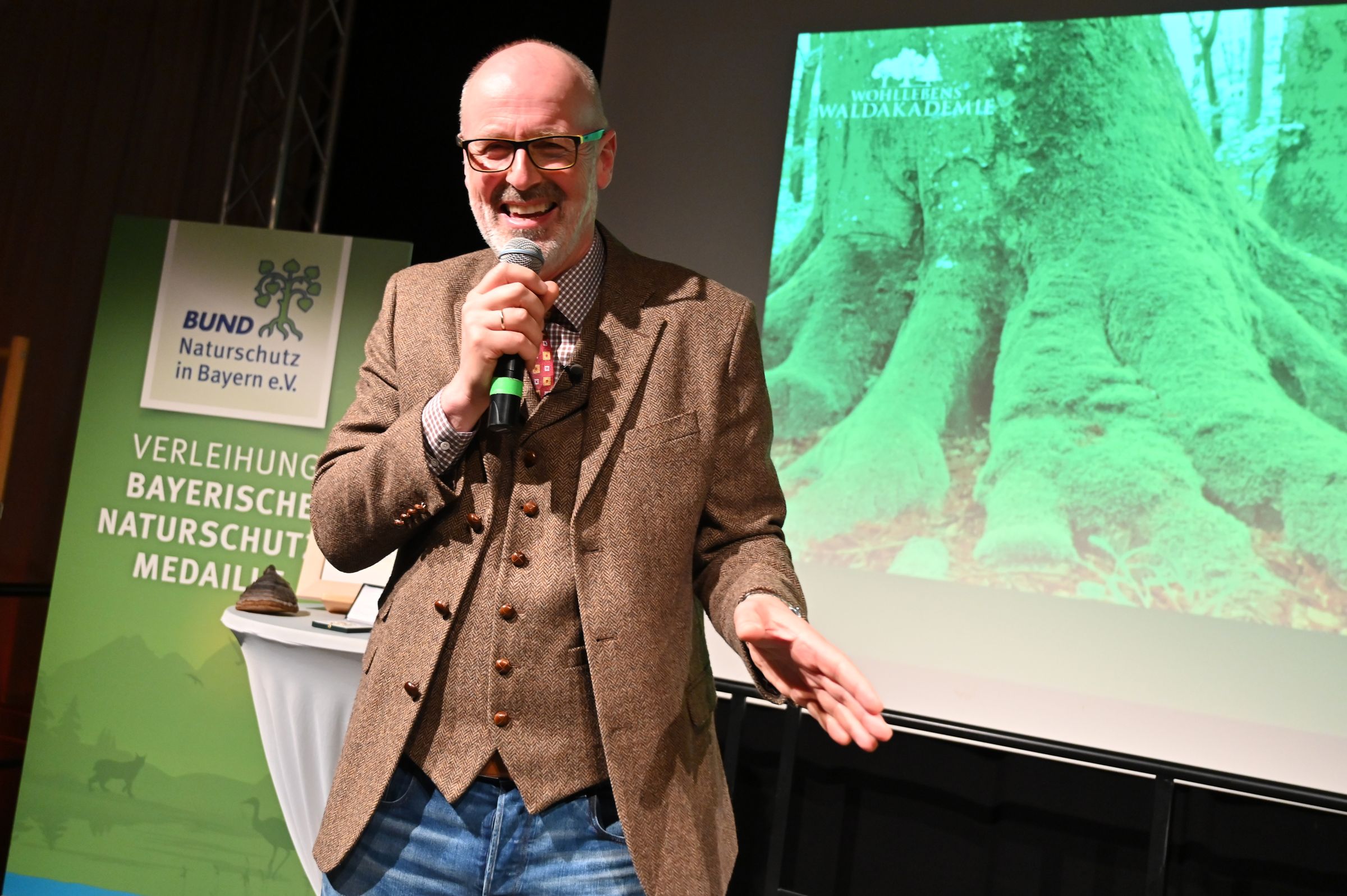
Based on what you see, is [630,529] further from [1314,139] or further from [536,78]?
[1314,139]

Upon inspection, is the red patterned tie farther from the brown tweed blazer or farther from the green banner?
the green banner

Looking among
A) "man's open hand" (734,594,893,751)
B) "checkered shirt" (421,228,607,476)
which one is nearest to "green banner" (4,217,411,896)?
"checkered shirt" (421,228,607,476)

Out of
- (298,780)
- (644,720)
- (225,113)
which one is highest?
(225,113)

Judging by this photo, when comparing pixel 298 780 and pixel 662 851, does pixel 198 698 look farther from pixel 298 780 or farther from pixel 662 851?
pixel 662 851

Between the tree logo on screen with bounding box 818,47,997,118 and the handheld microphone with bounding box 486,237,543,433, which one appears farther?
the tree logo on screen with bounding box 818,47,997,118

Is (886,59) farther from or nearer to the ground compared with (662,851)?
farther from the ground

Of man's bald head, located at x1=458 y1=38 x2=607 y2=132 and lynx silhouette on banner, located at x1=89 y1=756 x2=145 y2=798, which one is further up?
man's bald head, located at x1=458 y1=38 x2=607 y2=132

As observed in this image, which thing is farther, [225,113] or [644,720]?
[225,113]

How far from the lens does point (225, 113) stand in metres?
4.09

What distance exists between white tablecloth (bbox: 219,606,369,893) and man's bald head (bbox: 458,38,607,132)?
1.54 metres

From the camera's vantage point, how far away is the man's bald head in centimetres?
116

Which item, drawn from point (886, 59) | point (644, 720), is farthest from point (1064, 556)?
point (644, 720)

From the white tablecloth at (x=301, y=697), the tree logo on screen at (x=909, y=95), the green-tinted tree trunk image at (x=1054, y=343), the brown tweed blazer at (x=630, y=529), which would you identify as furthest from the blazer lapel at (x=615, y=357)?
the tree logo on screen at (x=909, y=95)

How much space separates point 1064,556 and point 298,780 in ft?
6.87
